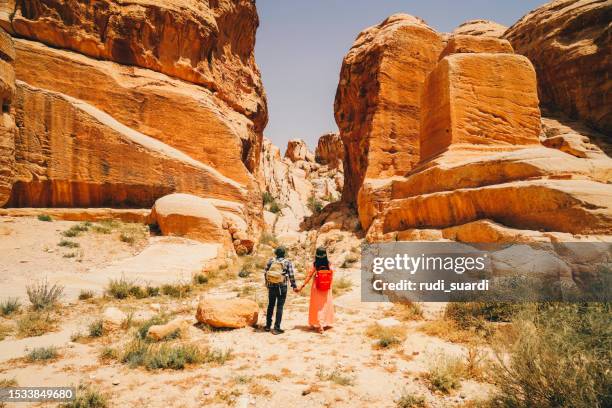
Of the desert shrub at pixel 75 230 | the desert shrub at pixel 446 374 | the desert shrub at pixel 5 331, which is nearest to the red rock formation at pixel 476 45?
the desert shrub at pixel 446 374

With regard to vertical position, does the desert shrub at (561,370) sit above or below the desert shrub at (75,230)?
below

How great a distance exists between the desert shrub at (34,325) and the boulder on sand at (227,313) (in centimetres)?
219

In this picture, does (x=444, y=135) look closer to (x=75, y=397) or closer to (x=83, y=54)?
(x=75, y=397)

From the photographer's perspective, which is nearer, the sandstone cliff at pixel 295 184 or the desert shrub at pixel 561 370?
the desert shrub at pixel 561 370

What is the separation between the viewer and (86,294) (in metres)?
6.84

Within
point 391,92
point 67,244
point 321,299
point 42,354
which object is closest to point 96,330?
point 42,354

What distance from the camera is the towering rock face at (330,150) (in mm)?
53969

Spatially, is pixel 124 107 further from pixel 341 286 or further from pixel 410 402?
pixel 410 402

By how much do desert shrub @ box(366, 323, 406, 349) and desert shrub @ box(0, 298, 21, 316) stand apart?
5.92m

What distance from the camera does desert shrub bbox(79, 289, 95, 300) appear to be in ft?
22.2

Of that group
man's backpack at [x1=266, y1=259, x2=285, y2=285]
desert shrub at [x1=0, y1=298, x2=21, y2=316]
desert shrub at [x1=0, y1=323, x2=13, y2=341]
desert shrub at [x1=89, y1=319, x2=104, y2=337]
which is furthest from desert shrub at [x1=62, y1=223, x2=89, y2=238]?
man's backpack at [x1=266, y1=259, x2=285, y2=285]

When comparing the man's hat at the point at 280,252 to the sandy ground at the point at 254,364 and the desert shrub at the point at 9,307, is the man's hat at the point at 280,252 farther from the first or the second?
the desert shrub at the point at 9,307

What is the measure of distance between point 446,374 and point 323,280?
261cm

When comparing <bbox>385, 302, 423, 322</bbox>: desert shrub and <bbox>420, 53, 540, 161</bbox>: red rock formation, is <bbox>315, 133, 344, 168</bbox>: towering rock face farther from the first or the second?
<bbox>385, 302, 423, 322</bbox>: desert shrub
